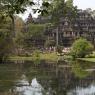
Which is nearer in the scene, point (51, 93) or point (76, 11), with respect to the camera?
point (51, 93)

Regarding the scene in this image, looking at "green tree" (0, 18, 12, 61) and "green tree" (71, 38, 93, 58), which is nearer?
"green tree" (0, 18, 12, 61)

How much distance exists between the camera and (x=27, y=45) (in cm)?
7581

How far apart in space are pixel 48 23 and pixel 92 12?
14.3m

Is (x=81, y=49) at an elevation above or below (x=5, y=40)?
below

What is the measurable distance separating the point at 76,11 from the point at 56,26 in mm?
5669

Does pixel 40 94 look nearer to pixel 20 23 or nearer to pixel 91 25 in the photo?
pixel 20 23

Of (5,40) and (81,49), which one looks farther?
(81,49)

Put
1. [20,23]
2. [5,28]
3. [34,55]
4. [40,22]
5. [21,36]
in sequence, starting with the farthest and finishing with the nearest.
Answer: [40,22], [20,23], [21,36], [34,55], [5,28]

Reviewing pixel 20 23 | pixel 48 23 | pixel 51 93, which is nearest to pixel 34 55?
pixel 20 23

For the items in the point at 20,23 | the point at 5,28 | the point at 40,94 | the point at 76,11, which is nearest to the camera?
the point at 40,94

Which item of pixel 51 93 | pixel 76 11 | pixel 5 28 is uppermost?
pixel 76 11

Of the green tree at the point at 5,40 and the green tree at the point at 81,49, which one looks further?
the green tree at the point at 81,49

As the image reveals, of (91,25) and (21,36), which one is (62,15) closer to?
(91,25)

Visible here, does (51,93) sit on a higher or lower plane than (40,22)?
lower
